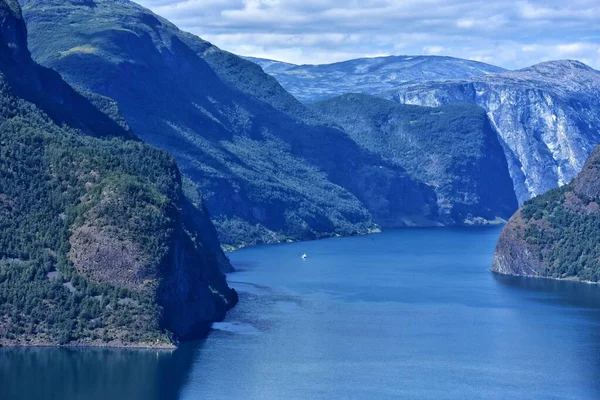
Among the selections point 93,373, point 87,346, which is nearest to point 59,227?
point 87,346

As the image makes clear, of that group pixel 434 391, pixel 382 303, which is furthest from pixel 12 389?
pixel 382 303

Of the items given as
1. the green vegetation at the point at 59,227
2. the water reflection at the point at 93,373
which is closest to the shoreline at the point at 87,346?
the green vegetation at the point at 59,227

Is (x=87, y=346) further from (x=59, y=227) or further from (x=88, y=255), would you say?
(x=59, y=227)

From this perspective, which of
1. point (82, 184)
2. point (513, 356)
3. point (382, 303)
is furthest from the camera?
point (382, 303)

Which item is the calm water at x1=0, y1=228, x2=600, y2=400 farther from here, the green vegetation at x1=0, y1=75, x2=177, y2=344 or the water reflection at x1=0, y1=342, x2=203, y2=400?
the green vegetation at x1=0, y1=75, x2=177, y2=344

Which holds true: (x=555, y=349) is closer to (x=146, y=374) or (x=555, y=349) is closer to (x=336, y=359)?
(x=336, y=359)

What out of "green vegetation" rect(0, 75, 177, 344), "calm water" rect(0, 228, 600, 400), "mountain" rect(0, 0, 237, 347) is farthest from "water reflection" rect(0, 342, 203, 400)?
"green vegetation" rect(0, 75, 177, 344)

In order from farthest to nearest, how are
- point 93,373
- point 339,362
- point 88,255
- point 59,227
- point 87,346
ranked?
1. point 59,227
2. point 88,255
3. point 87,346
4. point 339,362
5. point 93,373

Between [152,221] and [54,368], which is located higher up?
[152,221]

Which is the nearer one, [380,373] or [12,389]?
[12,389]
